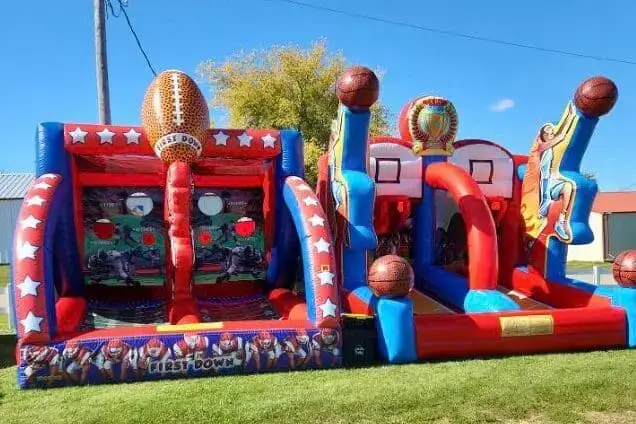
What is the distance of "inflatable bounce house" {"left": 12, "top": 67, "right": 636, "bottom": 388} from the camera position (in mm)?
4332

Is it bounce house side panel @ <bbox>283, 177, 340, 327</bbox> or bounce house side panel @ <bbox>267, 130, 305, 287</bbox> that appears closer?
bounce house side panel @ <bbox>283, 177, 340, 327</bbox>

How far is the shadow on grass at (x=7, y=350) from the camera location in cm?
507

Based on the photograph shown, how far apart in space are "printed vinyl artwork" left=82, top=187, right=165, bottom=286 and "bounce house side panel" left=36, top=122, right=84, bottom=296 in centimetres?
27

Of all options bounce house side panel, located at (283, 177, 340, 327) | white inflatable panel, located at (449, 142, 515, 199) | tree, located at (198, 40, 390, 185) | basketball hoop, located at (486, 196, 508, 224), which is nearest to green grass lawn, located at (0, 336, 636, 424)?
bounce house side panel, located at (283, 177, 340, 327)

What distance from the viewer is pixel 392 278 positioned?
4.57m

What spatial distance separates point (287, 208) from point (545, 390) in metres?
2.86

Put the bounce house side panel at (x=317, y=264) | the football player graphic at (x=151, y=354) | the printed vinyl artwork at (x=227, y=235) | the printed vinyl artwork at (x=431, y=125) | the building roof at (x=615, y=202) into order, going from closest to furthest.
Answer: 1. the football player graphic at (x=151, y=354)
2. the bounce house side panel at (x=317, y=264)
3. the printed vinyl artwork at (x=227, y=235)
4. the printed vinyl artwork at (x=431, y=125)
5. the building roof at (x=615, y=202)

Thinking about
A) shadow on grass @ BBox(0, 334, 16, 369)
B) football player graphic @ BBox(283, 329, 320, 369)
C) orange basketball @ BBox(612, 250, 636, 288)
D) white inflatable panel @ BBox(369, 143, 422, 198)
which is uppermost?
white inflatable panel @ BBox(369, 143, 422, 198)

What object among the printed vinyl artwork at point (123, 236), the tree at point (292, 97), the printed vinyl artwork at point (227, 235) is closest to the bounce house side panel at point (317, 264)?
the printed vinyl artwork at point (227, 235)

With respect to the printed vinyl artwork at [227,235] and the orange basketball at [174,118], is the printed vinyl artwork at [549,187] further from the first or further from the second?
the orange basketball at [174,118]

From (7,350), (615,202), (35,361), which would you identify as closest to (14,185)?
(7,350)

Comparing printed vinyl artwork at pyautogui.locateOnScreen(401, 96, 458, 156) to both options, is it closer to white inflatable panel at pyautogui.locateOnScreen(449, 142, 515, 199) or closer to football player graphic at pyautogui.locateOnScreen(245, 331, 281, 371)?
white inflatable panel at pyautogui.locateOnScreen(449, 142, 515, 199)

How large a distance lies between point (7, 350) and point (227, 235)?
2.31 metres

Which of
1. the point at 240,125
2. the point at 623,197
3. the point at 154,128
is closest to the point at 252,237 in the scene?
the point at 154,128
